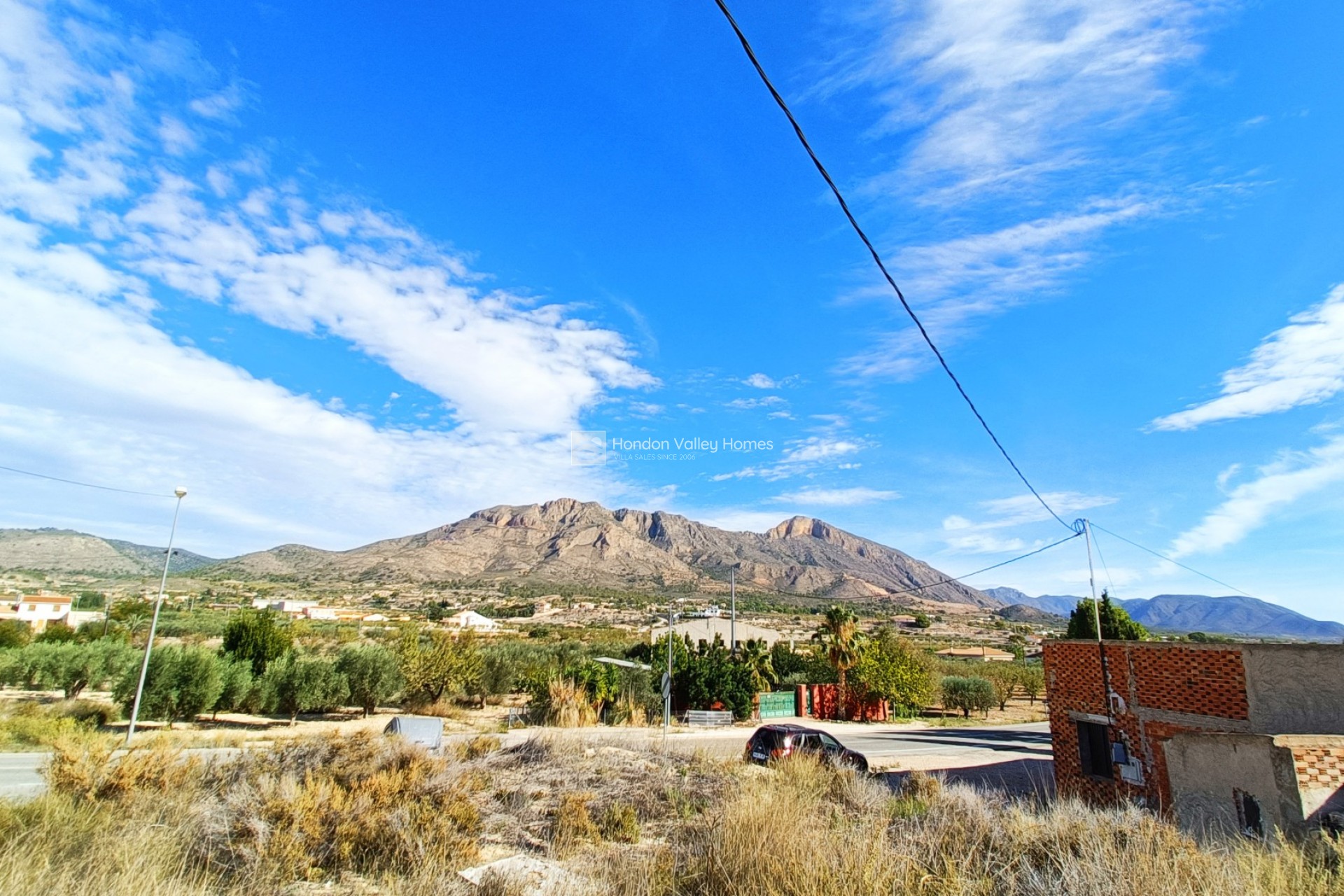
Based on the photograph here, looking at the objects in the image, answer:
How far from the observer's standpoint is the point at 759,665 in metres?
43.1

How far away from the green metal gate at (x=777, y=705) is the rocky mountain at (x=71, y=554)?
12557 cm

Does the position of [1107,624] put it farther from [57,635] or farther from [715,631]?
[57,635]

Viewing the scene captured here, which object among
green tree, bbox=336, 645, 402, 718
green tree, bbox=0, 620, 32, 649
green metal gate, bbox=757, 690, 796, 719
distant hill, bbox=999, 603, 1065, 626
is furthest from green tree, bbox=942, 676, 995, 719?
distant hill, bbox=999, 603, 1065, 626

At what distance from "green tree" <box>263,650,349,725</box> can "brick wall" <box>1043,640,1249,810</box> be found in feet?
87.2

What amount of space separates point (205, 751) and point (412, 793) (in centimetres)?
1171

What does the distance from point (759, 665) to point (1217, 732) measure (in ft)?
105

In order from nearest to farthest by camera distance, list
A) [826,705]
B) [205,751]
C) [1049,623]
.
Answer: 1. [205,751]
2. [826,705]
3. [1049,623]

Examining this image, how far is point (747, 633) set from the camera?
6234 cm

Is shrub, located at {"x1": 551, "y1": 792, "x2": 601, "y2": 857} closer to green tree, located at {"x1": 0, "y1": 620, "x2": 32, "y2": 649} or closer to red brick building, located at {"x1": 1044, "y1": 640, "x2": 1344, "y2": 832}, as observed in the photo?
red brick building, located at {"x1": 1044, "y1": 640, "x2": 1344, "y2": 832}

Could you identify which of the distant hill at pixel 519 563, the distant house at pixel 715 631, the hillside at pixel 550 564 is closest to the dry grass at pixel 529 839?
the distant house at pixel 715 631

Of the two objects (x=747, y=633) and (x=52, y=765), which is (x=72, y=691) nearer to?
(x=52, y=765)

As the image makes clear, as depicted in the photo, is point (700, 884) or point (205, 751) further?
point (205, 751)

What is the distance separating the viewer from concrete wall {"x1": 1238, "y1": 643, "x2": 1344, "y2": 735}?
11977mm

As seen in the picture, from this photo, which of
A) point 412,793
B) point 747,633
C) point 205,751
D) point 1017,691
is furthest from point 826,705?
point 412,793
